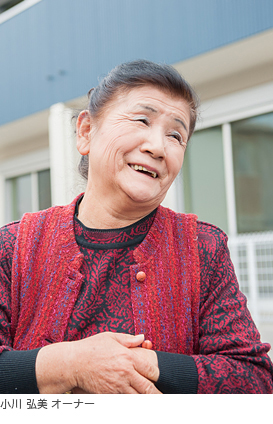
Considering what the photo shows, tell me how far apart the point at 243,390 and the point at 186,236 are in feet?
1.72

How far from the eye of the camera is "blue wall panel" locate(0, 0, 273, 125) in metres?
5.25

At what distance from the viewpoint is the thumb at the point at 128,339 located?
133 centimetres

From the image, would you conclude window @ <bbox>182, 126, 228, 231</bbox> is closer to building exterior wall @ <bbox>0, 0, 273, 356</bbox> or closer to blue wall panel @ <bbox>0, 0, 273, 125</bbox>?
building exterior wall @ <bbox>0, 0, 273, 356</bbox>

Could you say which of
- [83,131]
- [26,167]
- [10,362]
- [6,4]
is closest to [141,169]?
[83,131]

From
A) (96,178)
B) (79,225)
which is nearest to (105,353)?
(79,225)

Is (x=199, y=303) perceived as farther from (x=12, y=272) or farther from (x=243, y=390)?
(x=12, y=272)

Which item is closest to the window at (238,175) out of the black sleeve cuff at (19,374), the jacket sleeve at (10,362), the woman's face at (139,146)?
the woman's face at (139,146)

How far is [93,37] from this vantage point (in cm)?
657

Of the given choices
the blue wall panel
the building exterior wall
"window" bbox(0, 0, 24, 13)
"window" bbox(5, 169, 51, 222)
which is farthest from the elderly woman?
"window" bbox(0, 0, 24, 13)

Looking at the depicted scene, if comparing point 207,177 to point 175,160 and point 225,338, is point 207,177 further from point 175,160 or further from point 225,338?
point 225,338

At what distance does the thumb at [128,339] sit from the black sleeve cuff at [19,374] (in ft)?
0.78

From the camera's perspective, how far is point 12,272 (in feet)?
4.88

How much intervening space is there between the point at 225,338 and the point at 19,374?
2.02ft

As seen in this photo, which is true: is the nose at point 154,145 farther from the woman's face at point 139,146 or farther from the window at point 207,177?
the window at point 207,177
